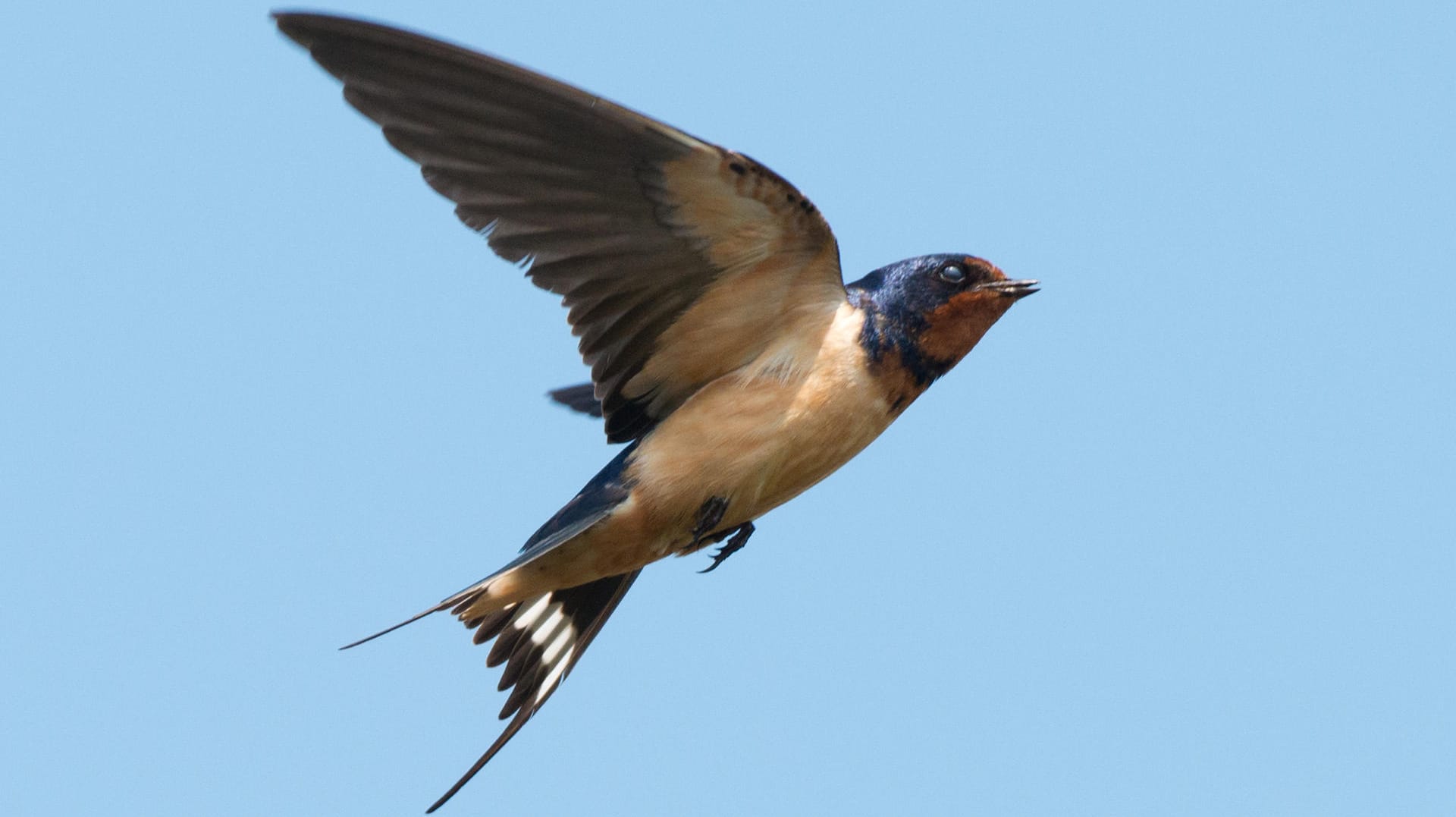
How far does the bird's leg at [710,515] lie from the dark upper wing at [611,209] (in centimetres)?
33

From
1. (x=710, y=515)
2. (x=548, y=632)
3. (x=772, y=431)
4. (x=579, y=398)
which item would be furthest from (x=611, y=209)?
(x=548, y=632)

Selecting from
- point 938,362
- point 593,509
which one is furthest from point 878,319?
point 593,509

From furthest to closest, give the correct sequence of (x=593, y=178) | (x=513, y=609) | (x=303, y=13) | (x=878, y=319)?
(x=513, y=609), (x=878, y=319), (x=593, y=178), (x=303, y=13)

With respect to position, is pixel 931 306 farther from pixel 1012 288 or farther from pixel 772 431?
pixel 772 431

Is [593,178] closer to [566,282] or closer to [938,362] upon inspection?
[566,282]

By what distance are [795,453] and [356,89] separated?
1341 mm

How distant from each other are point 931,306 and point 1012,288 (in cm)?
27

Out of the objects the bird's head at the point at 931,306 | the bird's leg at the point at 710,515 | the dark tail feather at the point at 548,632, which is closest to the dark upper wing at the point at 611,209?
the bird's head at the point at 931,306

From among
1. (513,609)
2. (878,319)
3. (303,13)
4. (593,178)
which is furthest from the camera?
(513,609)

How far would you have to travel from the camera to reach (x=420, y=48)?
4203 mm

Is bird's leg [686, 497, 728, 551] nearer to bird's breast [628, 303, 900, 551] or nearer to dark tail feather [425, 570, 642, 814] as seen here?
bird's breast [628, 303, 900, 551]

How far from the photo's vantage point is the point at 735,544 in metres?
5.06

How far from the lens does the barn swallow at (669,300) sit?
4355 mm

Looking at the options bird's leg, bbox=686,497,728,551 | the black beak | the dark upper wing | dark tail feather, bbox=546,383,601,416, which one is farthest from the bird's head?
dark tail feather, bbox=546,383,601,416
